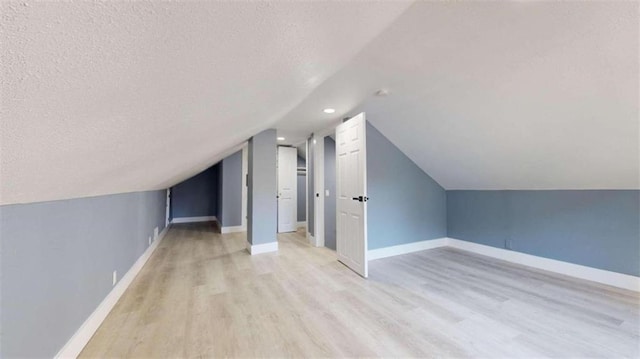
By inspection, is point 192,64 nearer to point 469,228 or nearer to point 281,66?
point 281,66

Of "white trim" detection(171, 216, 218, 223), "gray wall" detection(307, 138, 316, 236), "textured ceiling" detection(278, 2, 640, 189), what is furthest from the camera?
"white trim" detection(171, 216, 218, 223)

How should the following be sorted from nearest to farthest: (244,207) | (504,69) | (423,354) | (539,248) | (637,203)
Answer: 1. (423,354)
2. (504,69)
3. (637,203)
4. (539,248)
5. (244,207)

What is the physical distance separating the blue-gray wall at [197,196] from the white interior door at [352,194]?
4816 mm

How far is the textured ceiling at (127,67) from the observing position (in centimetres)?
50

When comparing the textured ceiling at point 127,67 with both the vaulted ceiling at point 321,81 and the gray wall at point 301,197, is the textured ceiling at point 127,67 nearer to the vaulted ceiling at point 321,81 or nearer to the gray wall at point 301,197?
the vaulted ceiling at point 321,81

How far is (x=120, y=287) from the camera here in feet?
8.23

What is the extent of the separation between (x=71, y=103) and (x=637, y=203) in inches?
178

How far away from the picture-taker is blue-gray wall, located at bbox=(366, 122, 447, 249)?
3975 millimetres

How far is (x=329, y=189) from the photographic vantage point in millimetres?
4980

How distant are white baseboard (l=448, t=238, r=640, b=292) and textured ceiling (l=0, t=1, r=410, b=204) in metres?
3.73

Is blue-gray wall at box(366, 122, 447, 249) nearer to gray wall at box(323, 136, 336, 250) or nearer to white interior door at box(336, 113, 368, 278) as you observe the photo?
white interior door at box(336, 113, 368, 278)

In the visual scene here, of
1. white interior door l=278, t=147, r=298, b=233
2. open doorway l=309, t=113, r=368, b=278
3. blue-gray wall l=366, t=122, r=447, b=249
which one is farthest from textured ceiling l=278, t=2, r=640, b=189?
white interior door l=278, t=147, r=298, b=233

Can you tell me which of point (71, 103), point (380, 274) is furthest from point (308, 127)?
point (71, 103)

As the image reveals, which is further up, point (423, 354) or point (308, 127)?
point (308, 127)
